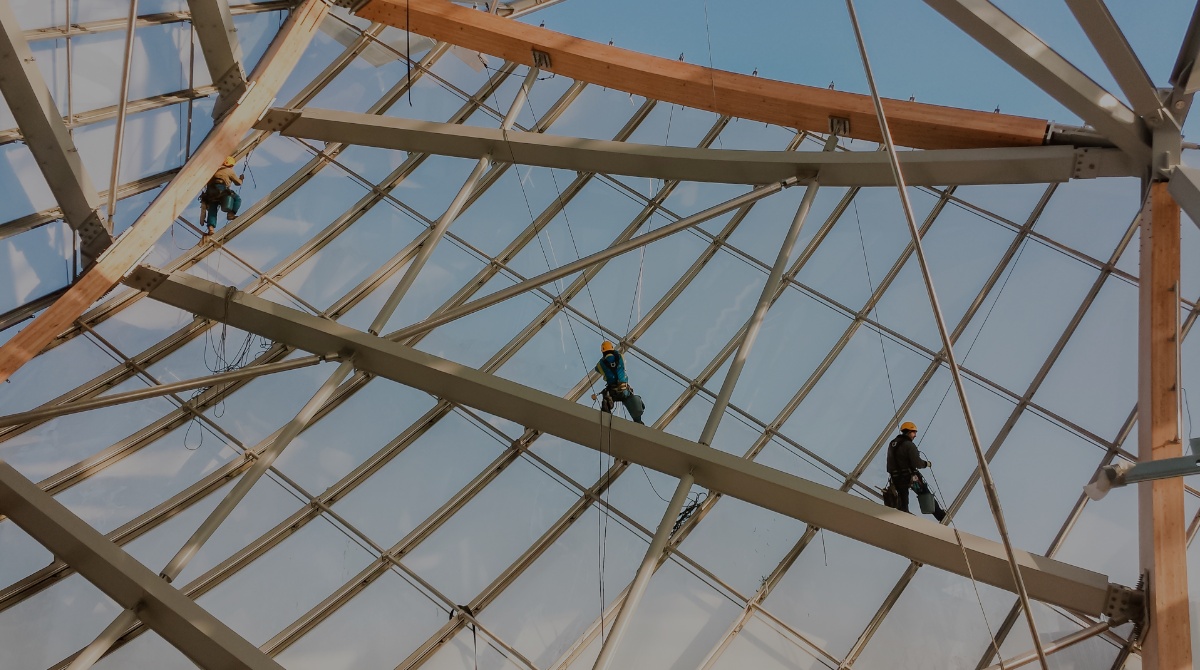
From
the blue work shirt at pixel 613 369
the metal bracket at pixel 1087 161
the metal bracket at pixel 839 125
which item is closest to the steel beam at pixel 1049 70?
the metal bracket at pixel 1087 161

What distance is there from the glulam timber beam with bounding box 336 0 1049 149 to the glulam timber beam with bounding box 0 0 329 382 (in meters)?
1.17

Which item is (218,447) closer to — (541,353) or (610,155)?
(541,353)

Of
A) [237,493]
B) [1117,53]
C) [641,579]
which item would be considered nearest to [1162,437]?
[1117,53]

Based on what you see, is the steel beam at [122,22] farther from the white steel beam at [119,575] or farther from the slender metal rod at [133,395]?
the white steel beam at [119,575]

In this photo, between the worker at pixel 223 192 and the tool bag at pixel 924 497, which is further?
the worker at pixel 223 192

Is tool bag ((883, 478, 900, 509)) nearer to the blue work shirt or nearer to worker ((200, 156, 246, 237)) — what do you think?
the blue work shirt

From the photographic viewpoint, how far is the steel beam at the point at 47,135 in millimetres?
9430

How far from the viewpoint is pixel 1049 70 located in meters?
9.50

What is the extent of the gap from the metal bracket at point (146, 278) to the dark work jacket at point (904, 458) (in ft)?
33.6

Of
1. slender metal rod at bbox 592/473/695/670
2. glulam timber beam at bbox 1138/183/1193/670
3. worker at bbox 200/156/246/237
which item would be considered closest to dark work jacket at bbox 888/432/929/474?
glulam timber beam at bbox 1138/183/1193/670

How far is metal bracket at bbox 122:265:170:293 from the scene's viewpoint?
42.6 ft

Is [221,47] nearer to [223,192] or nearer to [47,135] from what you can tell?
[47,135]

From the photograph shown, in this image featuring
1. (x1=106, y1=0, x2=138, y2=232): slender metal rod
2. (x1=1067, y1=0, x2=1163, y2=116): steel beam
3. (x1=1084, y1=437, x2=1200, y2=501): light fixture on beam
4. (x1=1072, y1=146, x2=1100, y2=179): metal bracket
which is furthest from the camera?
(x1=1072, y1=146, x2=1100, y2=179): metal bracket

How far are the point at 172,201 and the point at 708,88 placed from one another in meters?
6.90
